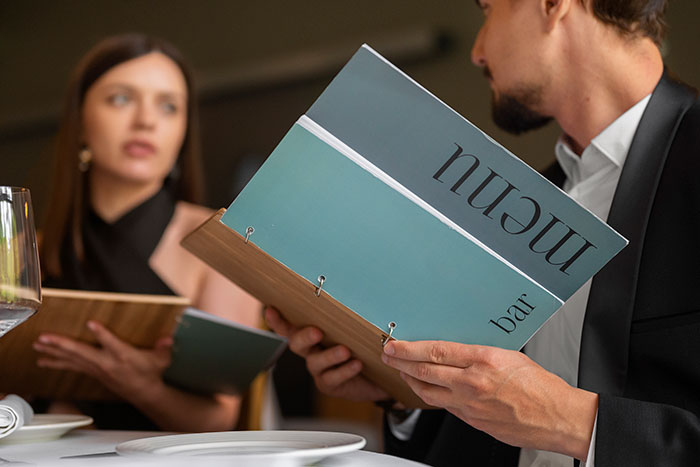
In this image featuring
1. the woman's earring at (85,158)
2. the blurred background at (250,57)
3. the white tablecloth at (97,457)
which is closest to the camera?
the white tablecloth at (97,457)

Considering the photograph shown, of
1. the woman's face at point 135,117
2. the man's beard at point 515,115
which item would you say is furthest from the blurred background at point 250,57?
the man's beard at point 515,115

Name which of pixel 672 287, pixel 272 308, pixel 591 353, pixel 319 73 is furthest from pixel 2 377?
pixel 319 73

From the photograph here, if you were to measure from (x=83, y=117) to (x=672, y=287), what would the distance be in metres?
1.62

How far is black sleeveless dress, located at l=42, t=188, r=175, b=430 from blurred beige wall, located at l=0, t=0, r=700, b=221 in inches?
67.4

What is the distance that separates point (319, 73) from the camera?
16.9 ft

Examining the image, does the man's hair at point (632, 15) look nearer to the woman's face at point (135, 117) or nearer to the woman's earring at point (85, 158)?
the woman's face at point (135, 117)

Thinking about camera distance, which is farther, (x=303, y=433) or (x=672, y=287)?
(x=672, y=287)

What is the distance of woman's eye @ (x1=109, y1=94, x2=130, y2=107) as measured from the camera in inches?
76.7

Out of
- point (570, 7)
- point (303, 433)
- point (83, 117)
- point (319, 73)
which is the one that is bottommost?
point (303, 433)

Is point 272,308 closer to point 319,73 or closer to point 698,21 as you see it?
point 698,21

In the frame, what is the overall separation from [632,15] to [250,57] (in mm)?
4800

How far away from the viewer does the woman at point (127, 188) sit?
1.92 meters

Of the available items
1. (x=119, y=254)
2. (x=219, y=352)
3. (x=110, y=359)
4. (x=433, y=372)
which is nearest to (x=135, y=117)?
(x=119, y=254)

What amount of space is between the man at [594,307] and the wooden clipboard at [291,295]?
49 millimetres
